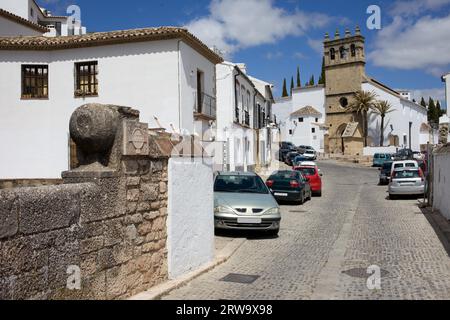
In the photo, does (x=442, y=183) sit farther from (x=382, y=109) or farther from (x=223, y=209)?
(x=382, y=109)

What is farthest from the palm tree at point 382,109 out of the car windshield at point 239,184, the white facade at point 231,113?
the car windshield at point 239,184

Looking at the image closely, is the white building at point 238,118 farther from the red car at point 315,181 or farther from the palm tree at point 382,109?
the palm tree at point 382,109

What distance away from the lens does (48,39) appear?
2028 centimetres

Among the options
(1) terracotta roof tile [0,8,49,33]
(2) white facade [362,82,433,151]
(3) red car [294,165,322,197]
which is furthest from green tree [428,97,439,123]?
(1) terracotta roof tile [0,8,49,33]

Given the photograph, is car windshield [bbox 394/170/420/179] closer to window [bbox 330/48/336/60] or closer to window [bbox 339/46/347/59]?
window [bbox 339/46/347/59]

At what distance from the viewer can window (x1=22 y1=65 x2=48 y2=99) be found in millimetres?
20797

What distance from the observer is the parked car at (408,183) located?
67.5ft

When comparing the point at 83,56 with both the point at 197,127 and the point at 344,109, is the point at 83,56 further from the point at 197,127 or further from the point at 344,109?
the point at 344,109

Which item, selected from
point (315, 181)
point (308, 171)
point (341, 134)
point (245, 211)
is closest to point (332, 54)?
point (341, 134)

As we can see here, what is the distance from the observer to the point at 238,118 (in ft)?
97.3

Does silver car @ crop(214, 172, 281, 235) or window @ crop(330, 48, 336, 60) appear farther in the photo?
window @ crop(330, 48, 336, 60)

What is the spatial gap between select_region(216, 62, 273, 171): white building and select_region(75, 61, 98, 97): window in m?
8.64

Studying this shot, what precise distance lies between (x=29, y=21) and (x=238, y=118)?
44.2 feet

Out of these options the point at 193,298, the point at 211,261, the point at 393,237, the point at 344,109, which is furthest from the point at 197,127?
the point at 344,109
